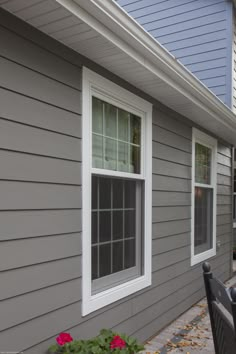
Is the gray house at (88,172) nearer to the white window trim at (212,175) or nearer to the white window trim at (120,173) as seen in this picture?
the white window trim at (120,173)

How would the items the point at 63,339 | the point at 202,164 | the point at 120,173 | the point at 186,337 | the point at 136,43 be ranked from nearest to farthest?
the point at 63,339
the point at 136,43
the point at 120,173
the point at 186,337
the point at 202,164

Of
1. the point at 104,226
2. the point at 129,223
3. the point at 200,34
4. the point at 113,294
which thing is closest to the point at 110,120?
the point at 104,226

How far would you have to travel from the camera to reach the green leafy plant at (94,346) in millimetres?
2129

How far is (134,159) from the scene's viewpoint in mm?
3396

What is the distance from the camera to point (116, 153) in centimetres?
312

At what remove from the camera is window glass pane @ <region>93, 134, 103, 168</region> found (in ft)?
9.18

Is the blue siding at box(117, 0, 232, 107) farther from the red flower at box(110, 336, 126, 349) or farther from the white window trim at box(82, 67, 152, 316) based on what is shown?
the red flower at box(110, 336, 126, 349)

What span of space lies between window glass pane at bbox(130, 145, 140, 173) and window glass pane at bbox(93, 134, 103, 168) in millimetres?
527

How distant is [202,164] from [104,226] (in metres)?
2.68

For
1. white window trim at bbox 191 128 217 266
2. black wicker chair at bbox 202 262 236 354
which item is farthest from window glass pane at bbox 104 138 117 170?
white window trim at bbox 191 128 217 266

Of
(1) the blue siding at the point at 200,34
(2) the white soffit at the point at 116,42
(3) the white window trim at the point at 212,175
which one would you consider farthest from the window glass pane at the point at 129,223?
(1) the blue siding at the point at 200,34

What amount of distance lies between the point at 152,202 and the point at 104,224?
0.79 m

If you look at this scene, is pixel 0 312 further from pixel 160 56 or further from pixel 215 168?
pixel 215 168

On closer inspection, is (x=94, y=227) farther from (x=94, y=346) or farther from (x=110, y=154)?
(x=94, y=346)
